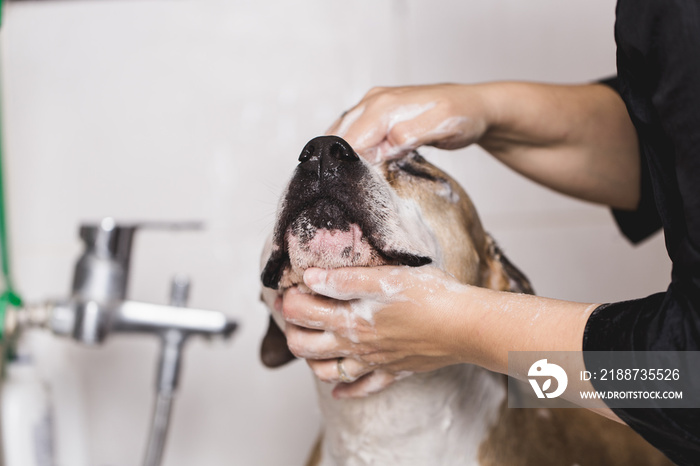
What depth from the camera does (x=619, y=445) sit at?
1.10m

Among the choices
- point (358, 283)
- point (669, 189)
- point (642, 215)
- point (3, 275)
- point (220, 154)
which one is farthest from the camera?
point (220, 154)

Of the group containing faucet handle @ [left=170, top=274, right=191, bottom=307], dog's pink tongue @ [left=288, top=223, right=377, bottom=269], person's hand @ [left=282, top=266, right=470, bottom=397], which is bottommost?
faucet handle @ [left=170, top=274, right=191, bottom=307]

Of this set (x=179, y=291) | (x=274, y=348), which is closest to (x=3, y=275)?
(x=179, y=291)

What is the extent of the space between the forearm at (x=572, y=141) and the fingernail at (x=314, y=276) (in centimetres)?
47

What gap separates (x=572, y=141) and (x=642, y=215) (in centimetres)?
20

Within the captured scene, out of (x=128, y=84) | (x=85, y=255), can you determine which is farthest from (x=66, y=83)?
(x=85, y=255)

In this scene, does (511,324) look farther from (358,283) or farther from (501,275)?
(501,275)

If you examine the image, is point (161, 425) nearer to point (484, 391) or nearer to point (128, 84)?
point (484, 391)

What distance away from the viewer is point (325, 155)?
0.80 meters

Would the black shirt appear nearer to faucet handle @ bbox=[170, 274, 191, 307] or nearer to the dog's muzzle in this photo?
the dog's muzzle

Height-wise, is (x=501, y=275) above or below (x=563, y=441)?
above

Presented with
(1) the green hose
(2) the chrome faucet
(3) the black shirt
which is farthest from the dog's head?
(1) the green hose

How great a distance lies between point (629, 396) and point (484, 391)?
1.45 feet

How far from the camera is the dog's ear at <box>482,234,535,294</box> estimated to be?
1.09m
